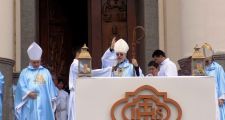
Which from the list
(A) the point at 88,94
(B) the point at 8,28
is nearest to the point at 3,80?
(B) the point at 8,28

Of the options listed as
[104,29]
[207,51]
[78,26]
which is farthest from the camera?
[78,26]

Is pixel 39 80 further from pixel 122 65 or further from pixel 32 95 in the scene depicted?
pixel 122 65

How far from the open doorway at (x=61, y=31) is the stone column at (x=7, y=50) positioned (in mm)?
2148

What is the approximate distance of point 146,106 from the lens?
9820mm

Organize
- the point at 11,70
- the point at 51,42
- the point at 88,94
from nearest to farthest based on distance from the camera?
1. the point at 88,94
2. the point at 11,70
3. the point at 51,42

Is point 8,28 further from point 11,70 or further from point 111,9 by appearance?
point 111,9

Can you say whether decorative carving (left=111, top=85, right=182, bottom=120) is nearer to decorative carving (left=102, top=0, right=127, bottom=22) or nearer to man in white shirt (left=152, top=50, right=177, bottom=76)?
man in white shirt (left=152, top=50, right=177, bottom=76)

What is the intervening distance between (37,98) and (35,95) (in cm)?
6

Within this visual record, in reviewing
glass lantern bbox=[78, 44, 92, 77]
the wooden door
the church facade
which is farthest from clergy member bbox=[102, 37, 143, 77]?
the wooden door

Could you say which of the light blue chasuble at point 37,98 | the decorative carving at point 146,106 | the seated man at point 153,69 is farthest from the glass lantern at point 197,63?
the light blue chasuble at point 37,98

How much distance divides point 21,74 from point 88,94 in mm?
2557

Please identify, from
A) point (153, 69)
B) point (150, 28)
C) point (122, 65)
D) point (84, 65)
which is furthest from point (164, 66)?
point (84, 65)

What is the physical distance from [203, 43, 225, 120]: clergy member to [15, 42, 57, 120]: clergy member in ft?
→ 8.80

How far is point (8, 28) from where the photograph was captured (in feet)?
42.2
